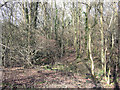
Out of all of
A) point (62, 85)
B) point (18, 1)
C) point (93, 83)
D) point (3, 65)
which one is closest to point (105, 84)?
point (93, 83)

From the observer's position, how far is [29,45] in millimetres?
11797

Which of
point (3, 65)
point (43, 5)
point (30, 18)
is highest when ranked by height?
point (43, 5)

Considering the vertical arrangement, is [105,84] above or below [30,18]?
below

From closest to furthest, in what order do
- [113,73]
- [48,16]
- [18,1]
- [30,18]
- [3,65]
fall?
[113,73] < [3,65] < [30,18] < [18,1] < [48,16]

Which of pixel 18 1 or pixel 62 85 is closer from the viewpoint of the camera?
pixel 62 85

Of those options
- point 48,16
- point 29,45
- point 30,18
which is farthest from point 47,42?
point 48,16

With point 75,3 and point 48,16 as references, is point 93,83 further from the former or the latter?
point 48,16

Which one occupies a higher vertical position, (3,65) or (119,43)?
(119,43)

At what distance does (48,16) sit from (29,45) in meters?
10.6

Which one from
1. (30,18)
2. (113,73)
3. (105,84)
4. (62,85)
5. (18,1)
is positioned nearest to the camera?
(62,85)

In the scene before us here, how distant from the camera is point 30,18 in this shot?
14.5m

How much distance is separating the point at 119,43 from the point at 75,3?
9.60 m

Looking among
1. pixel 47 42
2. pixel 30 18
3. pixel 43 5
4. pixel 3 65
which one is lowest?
pixel 3 65

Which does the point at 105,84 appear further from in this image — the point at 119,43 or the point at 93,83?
the point at 119,43
